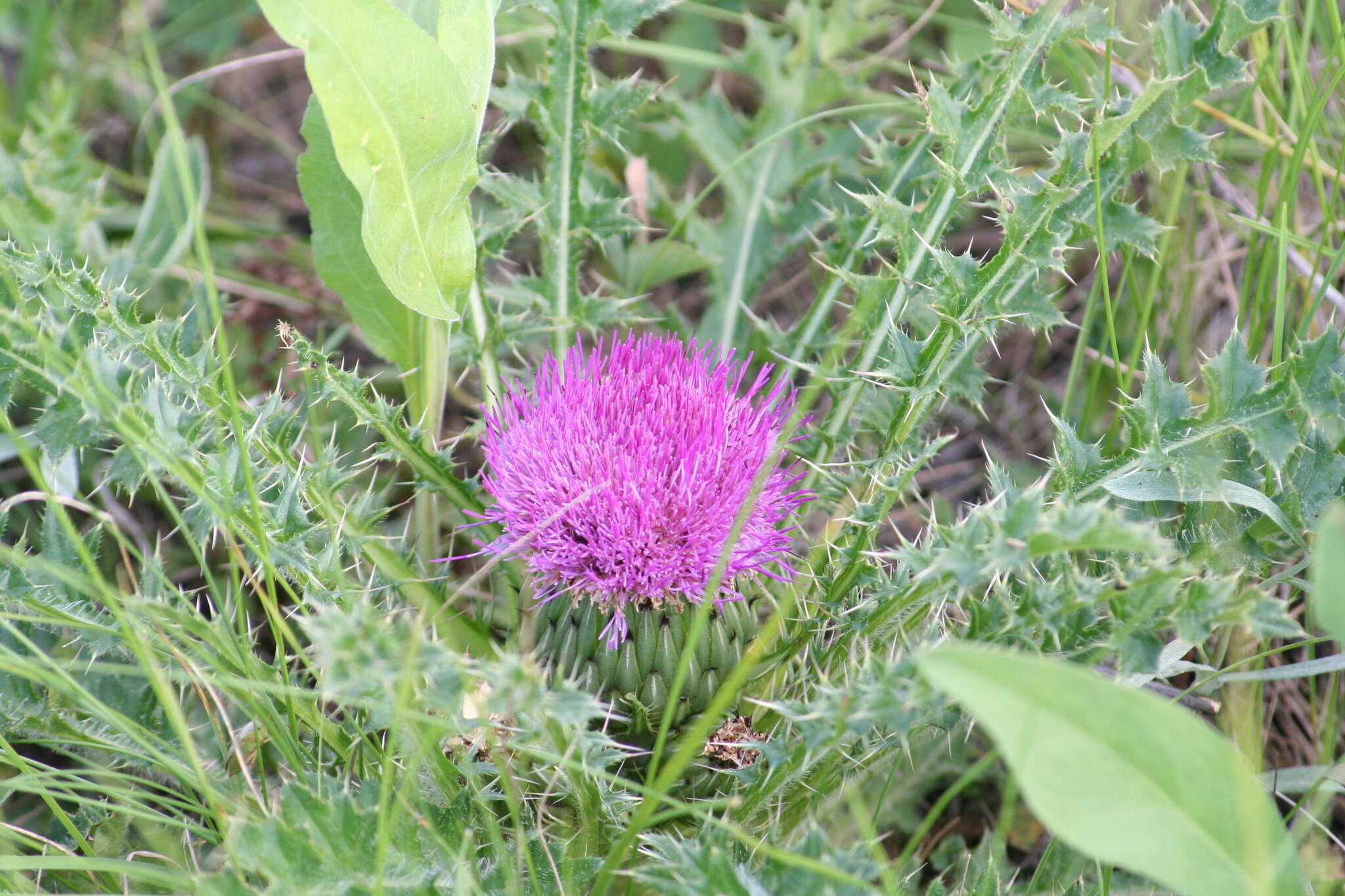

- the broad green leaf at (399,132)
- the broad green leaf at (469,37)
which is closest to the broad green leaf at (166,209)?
the broad green leaf at (399,132)

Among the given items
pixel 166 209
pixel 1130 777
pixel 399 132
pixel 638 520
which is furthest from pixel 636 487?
pixel 166 209

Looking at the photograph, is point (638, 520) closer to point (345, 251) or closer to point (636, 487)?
point (636, 487)

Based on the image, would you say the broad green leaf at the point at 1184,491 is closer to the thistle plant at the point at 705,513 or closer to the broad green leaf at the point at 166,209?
the thistle plant at the point at 705,513

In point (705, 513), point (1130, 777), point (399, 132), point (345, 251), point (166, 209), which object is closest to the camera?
point (1130, 777)

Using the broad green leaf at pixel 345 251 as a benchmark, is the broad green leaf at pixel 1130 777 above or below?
below

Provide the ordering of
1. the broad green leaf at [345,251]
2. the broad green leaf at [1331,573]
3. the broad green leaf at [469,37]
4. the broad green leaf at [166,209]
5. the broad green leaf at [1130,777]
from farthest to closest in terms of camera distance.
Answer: the broad green leaf at [166,209] < the broad green leaf at [345,251] < the broad green leaf at [469,37] < the broad green leaf at [1331,573] < the broad green leaf at [1130,777]

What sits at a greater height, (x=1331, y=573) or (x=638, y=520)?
(x=1331, y=573)
